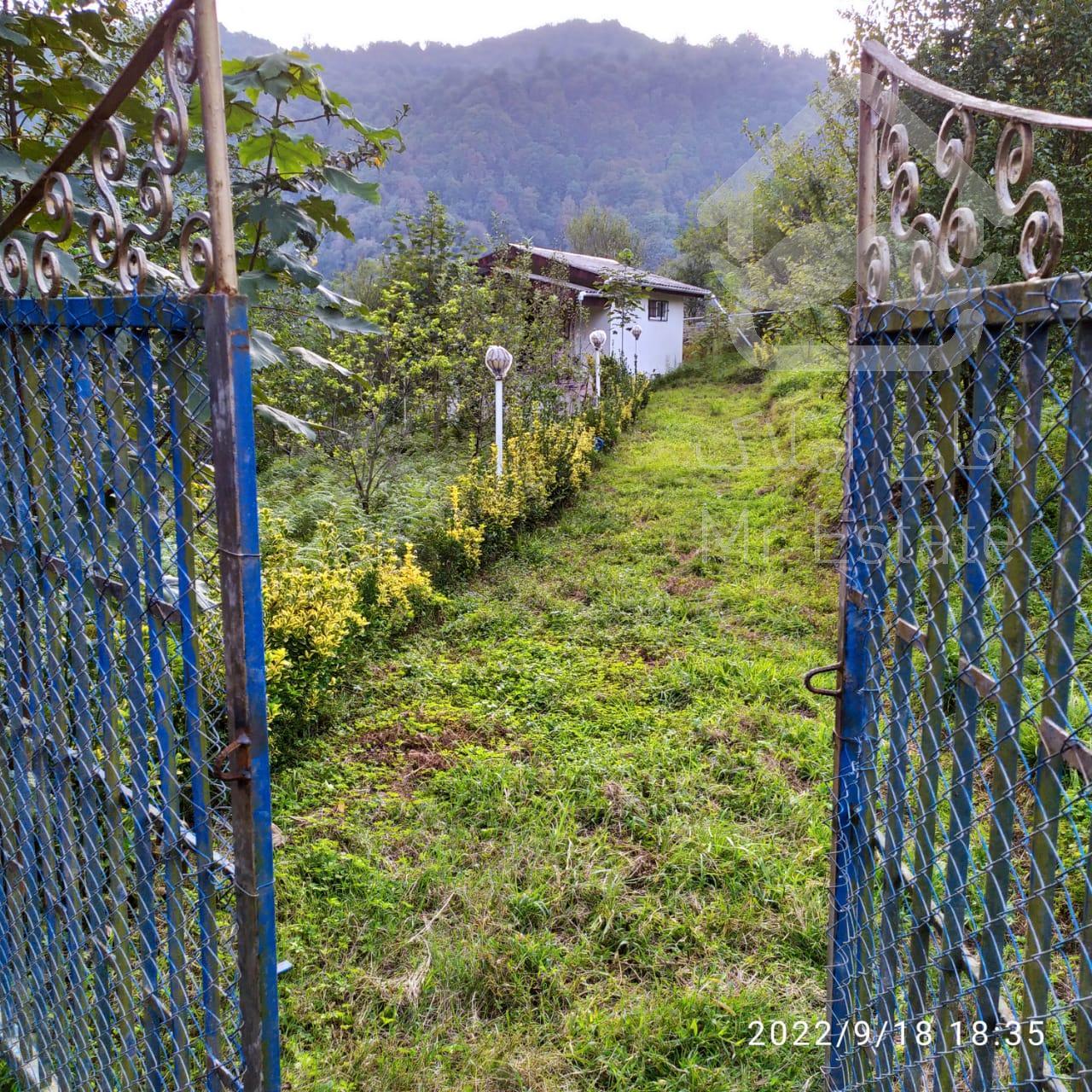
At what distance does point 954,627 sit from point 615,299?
1451 cm

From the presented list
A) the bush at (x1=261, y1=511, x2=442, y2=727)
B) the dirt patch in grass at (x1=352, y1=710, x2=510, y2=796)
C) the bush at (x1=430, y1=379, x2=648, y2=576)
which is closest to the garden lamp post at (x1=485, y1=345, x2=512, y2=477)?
the bush at (x1=430, y1=379, x2=648, y2=576)

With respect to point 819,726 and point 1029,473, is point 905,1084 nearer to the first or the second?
point 1029,473

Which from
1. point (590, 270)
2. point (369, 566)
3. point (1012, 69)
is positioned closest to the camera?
point (369, 566)

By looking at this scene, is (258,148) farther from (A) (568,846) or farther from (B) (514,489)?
(B) (514,489)

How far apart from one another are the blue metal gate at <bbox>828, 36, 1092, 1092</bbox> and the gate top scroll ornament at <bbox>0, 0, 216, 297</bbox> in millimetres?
1085

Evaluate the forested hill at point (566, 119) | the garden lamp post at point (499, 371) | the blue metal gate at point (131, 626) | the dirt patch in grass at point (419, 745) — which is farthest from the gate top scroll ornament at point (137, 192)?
the forested hill at point (566, 119)

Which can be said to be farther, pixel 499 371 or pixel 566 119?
pixel 566 119

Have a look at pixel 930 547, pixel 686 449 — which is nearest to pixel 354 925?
pixel 930 547

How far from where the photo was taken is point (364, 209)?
119 feet

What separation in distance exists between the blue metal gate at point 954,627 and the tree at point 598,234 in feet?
114

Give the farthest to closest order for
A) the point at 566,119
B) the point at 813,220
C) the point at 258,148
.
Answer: the point at 566,119 → the point at 813,220 → the point at 258,148

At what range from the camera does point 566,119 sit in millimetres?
57656

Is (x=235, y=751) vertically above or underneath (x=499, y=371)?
underneath

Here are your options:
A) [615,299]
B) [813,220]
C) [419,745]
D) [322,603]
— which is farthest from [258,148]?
[615,299]
